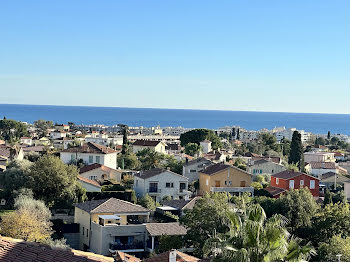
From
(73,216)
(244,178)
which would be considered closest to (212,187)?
(244,178)

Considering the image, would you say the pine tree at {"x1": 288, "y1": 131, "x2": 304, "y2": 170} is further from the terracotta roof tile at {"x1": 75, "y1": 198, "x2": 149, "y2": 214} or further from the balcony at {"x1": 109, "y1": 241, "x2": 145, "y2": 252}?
the balcony at {"x1": 109, "y1": 241, "x2": 145, "y2": 252}

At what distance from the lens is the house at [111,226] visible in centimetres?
3334

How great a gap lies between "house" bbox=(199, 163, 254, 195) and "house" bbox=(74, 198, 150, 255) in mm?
14682

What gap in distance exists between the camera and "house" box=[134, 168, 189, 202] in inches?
1902

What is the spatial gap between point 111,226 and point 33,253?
25748 millimetres

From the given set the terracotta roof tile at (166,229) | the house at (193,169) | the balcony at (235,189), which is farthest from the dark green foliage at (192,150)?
the terracotta roof tile at (166,229)

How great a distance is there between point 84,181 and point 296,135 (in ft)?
121

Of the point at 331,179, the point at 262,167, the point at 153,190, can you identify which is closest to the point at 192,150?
the point at 262,167

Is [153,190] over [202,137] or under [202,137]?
under

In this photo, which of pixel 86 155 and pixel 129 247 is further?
pixel 86 155

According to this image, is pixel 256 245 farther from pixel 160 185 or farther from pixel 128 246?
pixel 160 185

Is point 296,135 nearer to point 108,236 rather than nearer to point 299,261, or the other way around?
point 108,236

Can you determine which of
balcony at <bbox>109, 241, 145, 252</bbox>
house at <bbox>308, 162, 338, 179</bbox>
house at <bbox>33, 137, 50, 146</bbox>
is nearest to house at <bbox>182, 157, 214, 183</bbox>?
house at <bbox>308, 162, 338, 179</bbox>

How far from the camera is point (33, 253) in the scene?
320 inches
